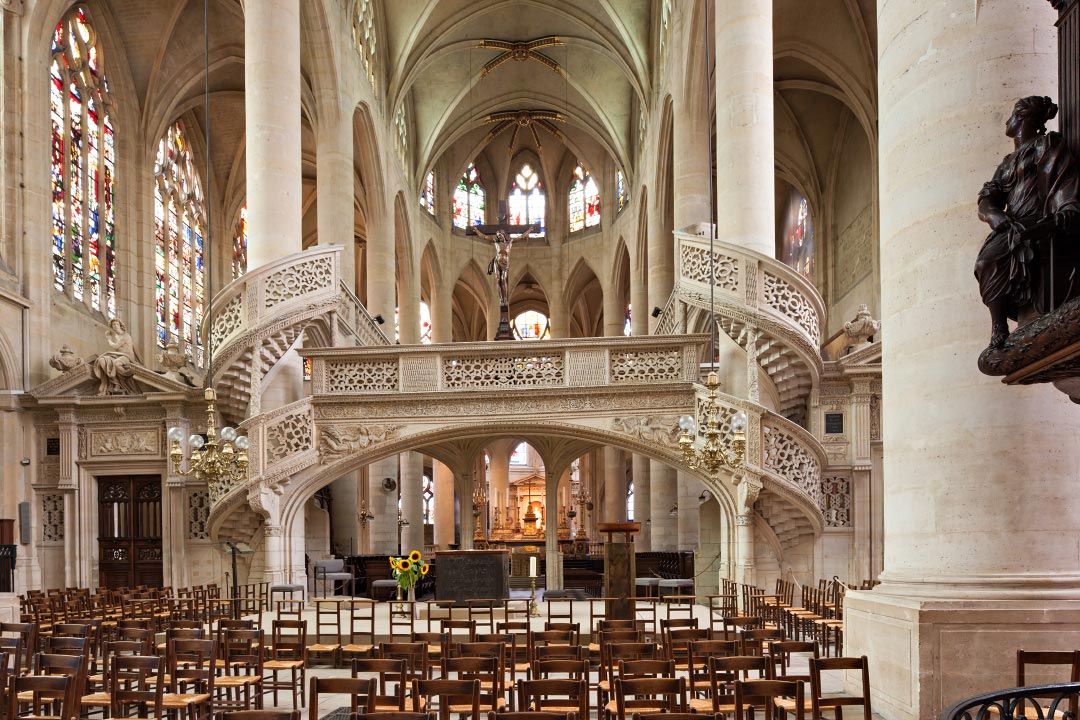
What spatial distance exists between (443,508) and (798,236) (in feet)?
53.2

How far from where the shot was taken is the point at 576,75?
1423 inches

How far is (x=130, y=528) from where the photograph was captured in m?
20.5

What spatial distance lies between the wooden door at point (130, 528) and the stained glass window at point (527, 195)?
85.1 feet

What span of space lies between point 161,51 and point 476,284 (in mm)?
18883

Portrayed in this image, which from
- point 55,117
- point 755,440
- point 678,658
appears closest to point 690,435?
point 755,440

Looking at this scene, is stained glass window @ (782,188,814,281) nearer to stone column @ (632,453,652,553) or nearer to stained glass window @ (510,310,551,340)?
stone column @ (632,453,652,553)

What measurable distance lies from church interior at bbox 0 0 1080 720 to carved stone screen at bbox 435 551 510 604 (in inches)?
2.5

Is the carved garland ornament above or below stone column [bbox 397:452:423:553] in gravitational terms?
above

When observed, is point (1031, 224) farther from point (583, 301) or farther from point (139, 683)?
point (583, 301)

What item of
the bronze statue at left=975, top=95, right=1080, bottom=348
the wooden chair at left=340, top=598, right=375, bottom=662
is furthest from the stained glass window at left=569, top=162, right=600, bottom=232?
the bronze statue at left=975, top=95, right=1080, bottom=348

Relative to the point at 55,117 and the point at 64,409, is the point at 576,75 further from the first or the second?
the point at 64,409

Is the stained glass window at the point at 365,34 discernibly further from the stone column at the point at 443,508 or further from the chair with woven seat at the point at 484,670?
the chair with woven seat at the point at 484,670

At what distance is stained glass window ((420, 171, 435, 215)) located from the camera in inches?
1540

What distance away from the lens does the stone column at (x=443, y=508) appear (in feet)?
119
